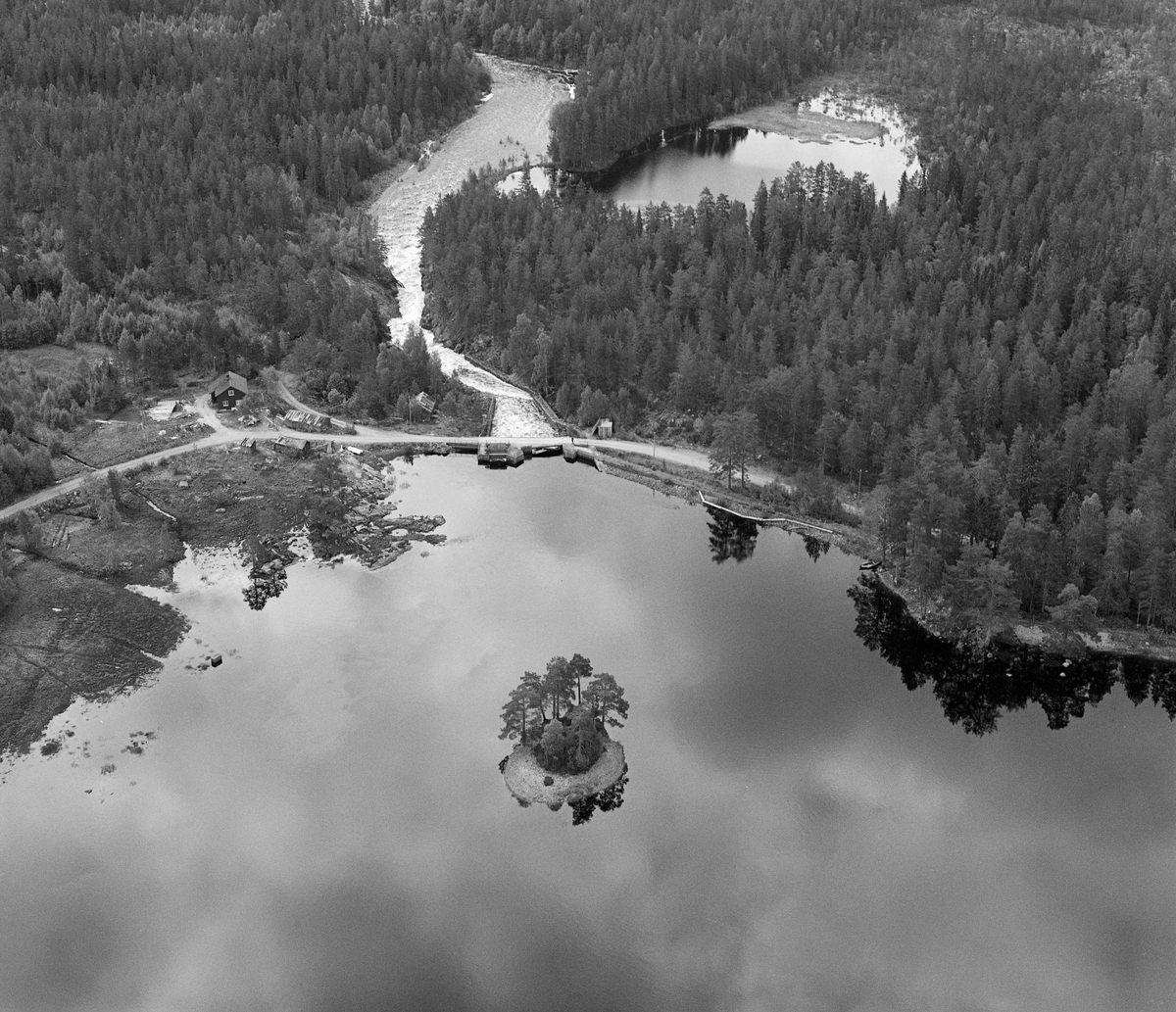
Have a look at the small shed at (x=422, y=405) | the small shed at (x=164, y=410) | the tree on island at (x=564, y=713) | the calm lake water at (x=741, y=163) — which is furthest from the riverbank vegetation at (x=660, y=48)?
the tree on island at (x=564, y=713)

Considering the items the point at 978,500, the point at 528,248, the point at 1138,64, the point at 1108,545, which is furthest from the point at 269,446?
the point at 1138,64

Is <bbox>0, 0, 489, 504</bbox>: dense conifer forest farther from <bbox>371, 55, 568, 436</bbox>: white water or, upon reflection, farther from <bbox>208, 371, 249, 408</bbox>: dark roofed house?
<bbox>208, 371, 249, 408</bbox>: dark roofed house

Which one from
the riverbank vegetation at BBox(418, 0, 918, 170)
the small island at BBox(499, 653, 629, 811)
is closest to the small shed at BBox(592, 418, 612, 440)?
the small island at BBox(499, 653, 629, 811)

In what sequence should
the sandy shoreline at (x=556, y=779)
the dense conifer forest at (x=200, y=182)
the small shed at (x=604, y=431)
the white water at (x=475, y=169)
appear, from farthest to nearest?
1. the white water at (x=475, y=169)
2. the dense conifer forest at (x=200, y=182)
3. the small shed at (x=604, y=431)
4. the sandy shoreline at (x=556, y=779)

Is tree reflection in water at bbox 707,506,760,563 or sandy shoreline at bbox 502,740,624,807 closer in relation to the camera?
sandy shoreline at bbox 502,740,624,807

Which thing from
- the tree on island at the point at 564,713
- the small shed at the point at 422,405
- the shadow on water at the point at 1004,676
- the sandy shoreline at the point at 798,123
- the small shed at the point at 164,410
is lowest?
the sandy shoreline at the point at 798,123

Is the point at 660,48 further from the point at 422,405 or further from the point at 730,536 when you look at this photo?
the point at 730,536

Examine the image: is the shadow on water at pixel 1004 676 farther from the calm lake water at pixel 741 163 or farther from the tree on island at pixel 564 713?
the calm lake water at pixel 741 163
